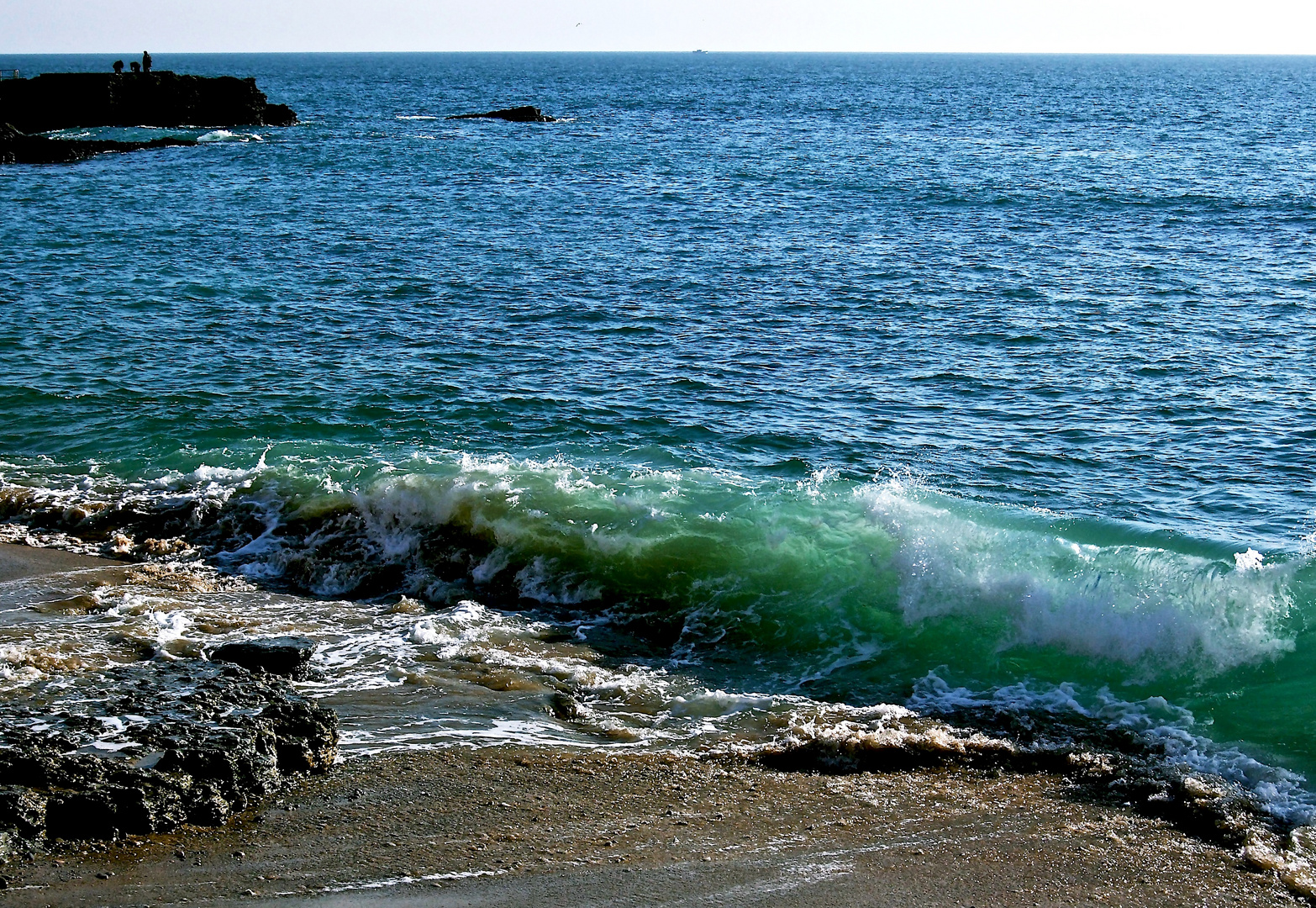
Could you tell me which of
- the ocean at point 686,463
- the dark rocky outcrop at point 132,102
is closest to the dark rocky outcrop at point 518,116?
the dark rocky outcrop at point 132,102

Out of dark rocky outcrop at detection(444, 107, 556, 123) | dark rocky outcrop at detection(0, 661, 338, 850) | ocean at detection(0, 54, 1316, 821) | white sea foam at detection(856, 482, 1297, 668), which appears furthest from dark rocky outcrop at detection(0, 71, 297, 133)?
white sea foam at detection(856, 482, 1297, 668)

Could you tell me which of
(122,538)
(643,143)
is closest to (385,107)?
(643,143)

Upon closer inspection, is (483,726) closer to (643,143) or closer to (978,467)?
(978,467)

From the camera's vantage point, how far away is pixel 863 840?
7457 millimetres

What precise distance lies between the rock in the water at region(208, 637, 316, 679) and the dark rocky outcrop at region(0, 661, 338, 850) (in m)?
0.48

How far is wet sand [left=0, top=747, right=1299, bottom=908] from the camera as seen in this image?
6.65 metres

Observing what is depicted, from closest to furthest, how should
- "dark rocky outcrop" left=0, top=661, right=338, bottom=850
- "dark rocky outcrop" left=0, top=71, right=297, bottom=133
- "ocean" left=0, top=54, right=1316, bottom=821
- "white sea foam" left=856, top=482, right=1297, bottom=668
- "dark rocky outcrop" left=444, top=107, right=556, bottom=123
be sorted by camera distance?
"dark rocky outcrop" left=0, top=661, right=338, bottom=850
"ocean" left=0, top=54, right=1316, bottom=821
"white sea foam" left=856, top=482, right=1297, bottom=668
"dark rocky outcrop" left=0, top=71, right=297, bottom=133
"dark rocky outcrop" left=444, top=107, right=556, bottom=123

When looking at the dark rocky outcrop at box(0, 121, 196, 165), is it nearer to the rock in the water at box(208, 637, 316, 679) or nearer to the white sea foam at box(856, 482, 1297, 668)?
the rock in the water at box(208, 637, 316, 679)

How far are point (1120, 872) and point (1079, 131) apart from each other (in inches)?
2417

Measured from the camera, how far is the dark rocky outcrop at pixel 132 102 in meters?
56.8

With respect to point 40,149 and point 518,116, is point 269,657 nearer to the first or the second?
point 40,149

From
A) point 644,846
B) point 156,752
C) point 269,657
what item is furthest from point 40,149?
point 644,846

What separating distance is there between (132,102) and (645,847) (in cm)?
6260

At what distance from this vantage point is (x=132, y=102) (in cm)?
5978
